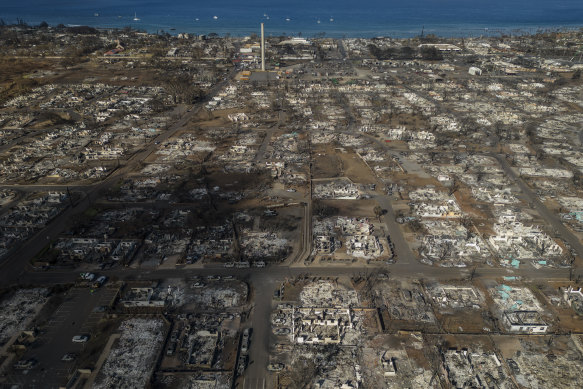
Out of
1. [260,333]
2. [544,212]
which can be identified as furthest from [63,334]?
[544,212]

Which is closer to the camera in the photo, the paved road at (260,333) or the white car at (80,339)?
the paved road at (260,333)

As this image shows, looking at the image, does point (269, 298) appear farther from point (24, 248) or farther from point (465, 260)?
point (24, 248)

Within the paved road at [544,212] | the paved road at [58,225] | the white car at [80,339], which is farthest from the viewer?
the paved road at [544,212]

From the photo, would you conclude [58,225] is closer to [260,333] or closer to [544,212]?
[260,333]

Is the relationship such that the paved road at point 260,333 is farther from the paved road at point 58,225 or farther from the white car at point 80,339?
the paved road at point 58,225

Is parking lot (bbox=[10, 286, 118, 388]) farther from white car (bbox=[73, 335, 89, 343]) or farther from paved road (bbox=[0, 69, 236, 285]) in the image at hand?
paved road (bbox=[0, 69, 236, 285])

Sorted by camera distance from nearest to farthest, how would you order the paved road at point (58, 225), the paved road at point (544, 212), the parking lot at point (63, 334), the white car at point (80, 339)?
the parking lot at point (63, 334)
the white car at point (80, 339)
the paved road at point (58, 225)
the paved road at point (544, 212)

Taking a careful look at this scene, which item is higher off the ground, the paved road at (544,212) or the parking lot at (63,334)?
the paved road at (544,212)

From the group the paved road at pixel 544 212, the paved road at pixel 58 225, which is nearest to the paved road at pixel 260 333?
the paved road at pixel 58 225

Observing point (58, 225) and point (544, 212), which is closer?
point (58, 225)

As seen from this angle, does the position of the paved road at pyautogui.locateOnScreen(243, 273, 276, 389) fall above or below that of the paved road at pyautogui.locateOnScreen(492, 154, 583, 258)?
below

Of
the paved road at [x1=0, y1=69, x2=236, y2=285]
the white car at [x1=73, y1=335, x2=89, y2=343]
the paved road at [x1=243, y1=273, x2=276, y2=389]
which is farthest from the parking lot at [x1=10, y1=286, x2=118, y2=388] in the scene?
the paved road at [x1=243, y1=273, x2=276, y2=389]

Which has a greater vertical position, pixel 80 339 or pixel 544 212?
pixel 544 212
